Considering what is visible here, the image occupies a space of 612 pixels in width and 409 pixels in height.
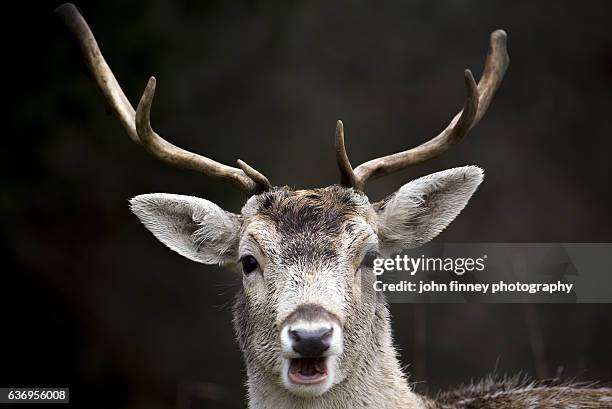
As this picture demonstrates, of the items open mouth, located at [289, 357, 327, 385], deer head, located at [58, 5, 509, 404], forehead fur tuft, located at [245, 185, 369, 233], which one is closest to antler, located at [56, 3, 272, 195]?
deer head, located at [58, 5, 509, 404]

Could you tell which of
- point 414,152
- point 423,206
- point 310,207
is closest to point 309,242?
point 310,207

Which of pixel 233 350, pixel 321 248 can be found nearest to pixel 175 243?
pixel 321 248

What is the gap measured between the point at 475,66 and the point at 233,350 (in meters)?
4.15

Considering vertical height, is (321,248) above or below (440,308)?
below

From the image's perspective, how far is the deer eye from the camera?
16.9 feet

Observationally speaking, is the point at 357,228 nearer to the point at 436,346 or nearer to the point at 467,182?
the point at 467,182

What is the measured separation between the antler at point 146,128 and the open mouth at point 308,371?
113cm

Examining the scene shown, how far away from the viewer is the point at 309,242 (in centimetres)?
496

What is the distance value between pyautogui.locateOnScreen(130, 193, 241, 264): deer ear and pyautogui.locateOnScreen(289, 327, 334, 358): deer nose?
45.7 inches

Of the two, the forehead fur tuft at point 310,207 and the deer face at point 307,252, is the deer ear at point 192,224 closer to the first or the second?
the deer face at point 307,252

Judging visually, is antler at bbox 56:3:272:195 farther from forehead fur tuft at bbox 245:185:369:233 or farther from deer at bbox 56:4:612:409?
forehead fur tuft at bbox 245:185:369:233

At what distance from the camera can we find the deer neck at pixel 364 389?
489 cm

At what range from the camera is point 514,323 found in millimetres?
11109

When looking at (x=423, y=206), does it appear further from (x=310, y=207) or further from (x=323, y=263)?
(x=323, y=263)
